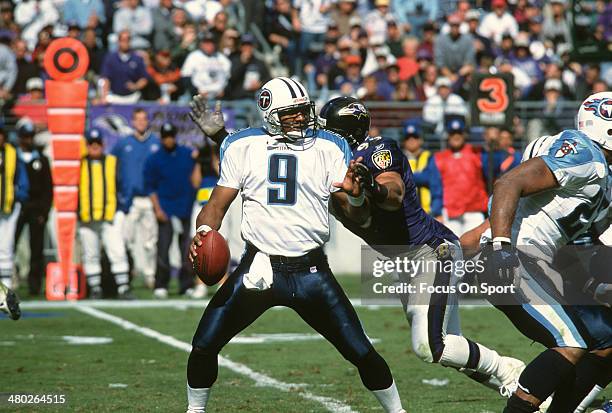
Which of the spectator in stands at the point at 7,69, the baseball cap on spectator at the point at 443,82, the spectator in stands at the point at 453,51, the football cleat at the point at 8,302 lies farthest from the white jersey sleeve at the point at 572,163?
the spectator in stands at the point at 453,51

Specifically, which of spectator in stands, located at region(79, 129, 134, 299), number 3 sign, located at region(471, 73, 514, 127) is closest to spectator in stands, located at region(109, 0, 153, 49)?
spectator in stands, located at region(79, 129, 134, 299)

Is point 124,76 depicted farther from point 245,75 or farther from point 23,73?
point 245,75

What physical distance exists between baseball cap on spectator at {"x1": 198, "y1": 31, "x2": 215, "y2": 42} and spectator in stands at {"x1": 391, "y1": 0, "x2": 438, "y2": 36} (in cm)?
419

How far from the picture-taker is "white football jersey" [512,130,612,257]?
549 cm

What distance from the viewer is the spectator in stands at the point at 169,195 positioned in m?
13.9

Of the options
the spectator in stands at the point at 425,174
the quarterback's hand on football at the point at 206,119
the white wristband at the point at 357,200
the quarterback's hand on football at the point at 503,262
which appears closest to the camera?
the quarterback's hand on football at the point at 503,262

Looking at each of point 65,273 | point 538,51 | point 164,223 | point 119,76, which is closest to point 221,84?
point 119,76

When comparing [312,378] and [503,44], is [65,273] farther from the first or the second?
[503,44]

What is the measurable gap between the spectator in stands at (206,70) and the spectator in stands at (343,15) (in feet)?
10.2

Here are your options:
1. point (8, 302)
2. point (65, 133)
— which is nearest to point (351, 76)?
point (65, 133)

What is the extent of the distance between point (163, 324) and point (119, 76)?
6.12 meters

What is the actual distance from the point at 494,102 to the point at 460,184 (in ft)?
3.56

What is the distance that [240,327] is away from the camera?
226 inches

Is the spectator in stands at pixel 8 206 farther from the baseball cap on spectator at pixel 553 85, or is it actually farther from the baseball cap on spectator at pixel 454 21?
the baseball cap on spectator at pixel 553 85
